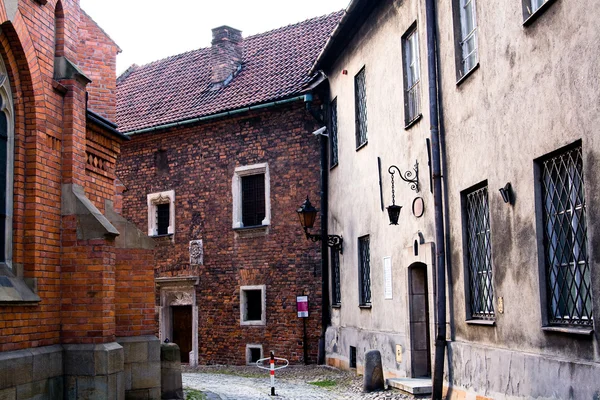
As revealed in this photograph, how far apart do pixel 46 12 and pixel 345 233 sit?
30.8ft

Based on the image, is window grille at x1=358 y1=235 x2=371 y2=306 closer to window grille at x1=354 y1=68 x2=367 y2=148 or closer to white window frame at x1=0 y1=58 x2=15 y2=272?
window grille at x1=354 y1=68 x2=367 y2=148

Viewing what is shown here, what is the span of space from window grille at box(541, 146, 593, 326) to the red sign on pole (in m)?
11.0

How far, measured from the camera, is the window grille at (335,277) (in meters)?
18.5

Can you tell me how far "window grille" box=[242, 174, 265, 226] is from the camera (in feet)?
67.2

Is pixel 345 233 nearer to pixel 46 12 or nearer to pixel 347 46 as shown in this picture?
pixel 347 46

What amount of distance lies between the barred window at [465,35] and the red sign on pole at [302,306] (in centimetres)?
921

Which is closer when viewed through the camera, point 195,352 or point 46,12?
point 46,12

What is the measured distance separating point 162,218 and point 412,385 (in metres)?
12.3

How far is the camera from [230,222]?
820 inches

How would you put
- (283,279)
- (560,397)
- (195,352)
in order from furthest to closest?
(195,352) < (283,279) < (560,397)

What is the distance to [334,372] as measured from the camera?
56.4ft

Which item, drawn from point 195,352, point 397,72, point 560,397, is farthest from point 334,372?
point 560,397

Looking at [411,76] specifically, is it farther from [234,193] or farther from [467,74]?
[234,193]

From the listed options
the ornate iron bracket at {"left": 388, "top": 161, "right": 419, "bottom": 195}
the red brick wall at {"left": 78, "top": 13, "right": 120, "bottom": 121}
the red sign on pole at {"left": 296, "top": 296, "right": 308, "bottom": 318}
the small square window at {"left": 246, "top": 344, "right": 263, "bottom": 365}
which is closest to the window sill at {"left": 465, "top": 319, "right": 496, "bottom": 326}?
the ornate iron bracket at {"left": 388, "top": 161, "right": 419, "bottom": 195}
